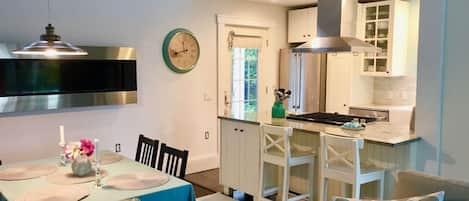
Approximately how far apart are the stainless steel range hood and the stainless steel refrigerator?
5.96 ft

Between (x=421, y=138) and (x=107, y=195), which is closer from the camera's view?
(x=107, y=195)

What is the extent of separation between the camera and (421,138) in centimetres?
327

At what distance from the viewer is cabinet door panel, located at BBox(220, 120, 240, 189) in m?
4.30

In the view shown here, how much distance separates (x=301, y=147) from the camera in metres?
3.99

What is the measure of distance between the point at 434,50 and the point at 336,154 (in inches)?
43.8

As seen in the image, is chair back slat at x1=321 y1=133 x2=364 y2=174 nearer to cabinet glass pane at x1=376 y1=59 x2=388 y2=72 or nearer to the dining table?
the dining table

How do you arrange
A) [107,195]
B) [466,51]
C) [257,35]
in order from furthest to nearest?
1. [257,35]
2. [466,51]
3. [107,195]

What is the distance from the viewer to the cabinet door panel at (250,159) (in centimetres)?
406

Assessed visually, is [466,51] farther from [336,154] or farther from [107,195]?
[107,195]

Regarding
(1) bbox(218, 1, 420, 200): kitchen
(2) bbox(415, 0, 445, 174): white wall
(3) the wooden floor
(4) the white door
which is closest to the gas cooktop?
(1) bbox(218, 1, 420, 200): kitchen

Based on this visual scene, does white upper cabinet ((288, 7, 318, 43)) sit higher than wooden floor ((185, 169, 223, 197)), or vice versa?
white upper cabinet ((288, 7, 318, 43))

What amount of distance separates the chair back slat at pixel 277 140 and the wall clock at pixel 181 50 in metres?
1.79

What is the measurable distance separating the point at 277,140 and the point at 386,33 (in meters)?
2.65

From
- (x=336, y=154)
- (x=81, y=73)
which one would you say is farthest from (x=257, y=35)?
(x=336, y=154)
